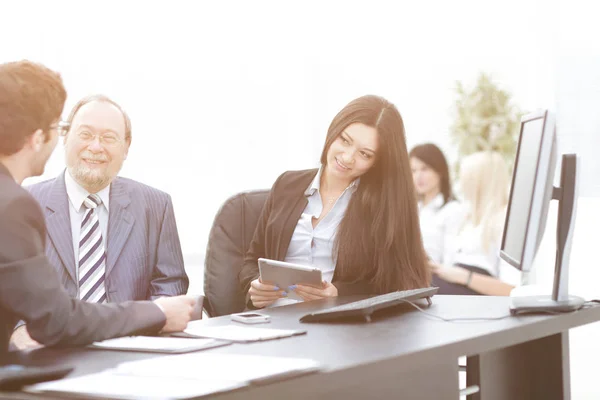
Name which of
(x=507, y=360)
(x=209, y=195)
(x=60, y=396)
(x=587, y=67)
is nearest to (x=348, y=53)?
(x=209, y=195)

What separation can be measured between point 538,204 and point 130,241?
165cm

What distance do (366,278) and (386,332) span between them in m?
1.23

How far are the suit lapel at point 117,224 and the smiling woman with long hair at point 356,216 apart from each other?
491mm

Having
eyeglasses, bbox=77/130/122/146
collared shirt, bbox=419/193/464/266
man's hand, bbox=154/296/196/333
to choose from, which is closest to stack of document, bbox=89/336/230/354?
man's hand, bbox=154/296/196/333

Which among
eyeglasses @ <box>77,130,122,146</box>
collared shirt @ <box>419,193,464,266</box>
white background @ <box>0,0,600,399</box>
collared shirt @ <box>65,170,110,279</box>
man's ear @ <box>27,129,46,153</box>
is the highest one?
white background @ <box>0,0,600,399</box>

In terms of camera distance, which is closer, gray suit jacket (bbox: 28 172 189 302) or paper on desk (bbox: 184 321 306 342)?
paper on desk (bbox: 184 321 306 342)

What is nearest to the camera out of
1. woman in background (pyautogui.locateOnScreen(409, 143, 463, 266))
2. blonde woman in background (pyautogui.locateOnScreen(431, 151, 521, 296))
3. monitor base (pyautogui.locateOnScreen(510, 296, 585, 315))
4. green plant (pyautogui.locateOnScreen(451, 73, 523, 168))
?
monitor base (pyautogui.locateOnScreen(510, 296, 585, 315))

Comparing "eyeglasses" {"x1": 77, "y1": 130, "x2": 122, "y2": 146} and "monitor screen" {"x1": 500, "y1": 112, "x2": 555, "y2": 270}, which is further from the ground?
"eyeglasses" {"x1": 77, "y1": 130, "x2": 122, "y2": 146}

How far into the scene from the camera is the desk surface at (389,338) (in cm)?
175

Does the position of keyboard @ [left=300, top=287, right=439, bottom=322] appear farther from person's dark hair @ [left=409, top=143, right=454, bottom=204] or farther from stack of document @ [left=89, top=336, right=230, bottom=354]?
person's dark hair @ [left=409, top=143, right=454, bottom=204]

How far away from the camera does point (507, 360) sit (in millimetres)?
2646

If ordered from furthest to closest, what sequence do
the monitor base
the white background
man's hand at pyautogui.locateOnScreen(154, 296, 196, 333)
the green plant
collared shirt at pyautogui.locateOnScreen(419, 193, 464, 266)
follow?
the green plant
the white background
collared shirt at pyautogui.locateOnScreen(419, 193, 464, 266)
the monitor base
man's hand at pyautogui.locateOnScreen(154, 296, 196, 333)

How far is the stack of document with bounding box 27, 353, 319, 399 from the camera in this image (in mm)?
1377

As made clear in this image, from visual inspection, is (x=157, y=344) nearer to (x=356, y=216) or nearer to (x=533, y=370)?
(x=533, y=370)
